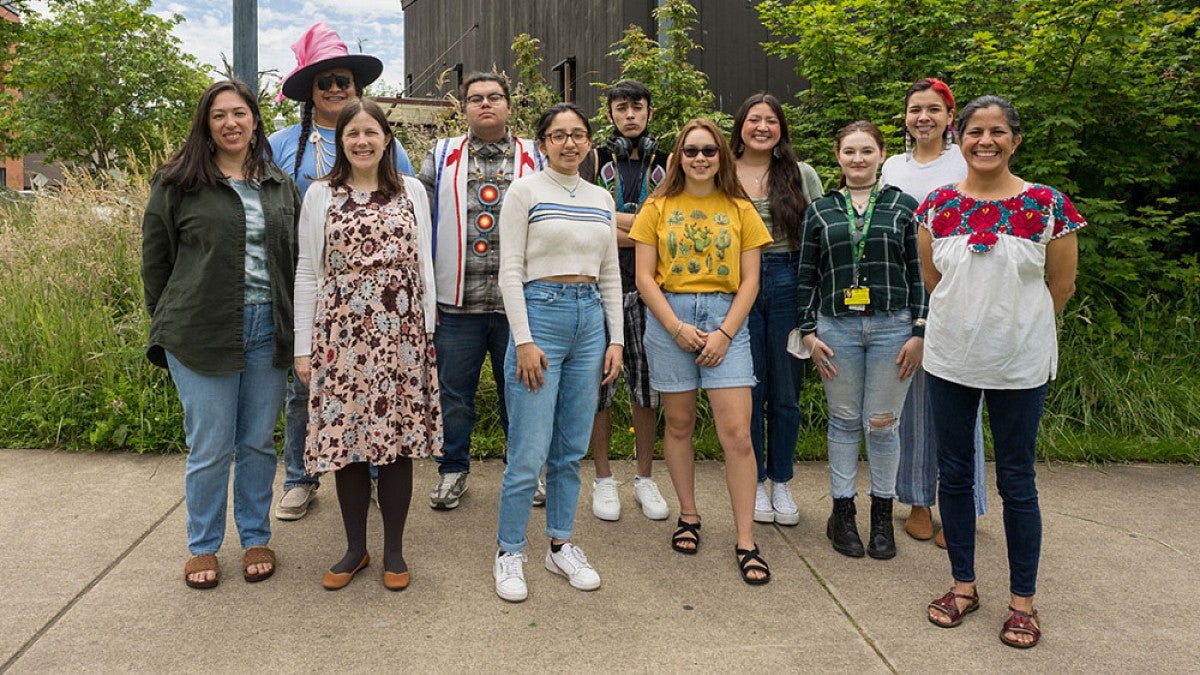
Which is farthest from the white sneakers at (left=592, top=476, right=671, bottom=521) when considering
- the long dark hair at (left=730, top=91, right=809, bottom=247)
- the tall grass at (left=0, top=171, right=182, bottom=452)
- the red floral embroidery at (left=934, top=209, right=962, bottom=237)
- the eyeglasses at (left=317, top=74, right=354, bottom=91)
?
the tall grass at (left=0, top=171, right=182, bottom=452)

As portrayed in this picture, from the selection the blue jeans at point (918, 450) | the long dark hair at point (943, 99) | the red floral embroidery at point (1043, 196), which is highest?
the long dark hair at point (943, 99)

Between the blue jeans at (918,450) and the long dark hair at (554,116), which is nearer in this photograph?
the long dark hair at (554,116)

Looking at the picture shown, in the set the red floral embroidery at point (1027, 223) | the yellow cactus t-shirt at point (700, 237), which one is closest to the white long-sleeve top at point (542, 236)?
the yellow cactus t-shirt at point (700, 237)

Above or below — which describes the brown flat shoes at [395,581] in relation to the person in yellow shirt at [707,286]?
below

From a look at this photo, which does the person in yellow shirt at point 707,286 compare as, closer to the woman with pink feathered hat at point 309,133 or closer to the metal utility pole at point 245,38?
the woman with pink feathered hat at point 309,133

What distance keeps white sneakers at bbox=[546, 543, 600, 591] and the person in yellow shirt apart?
63cm

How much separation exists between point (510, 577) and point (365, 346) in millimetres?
1059

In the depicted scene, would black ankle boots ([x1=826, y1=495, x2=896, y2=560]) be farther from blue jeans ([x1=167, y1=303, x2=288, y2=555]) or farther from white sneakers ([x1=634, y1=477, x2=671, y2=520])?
blue jeans ([x1=167, y1=303, x2=288, y2=555])

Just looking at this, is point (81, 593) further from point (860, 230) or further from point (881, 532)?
point (860, 230)

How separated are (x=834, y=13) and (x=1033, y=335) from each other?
4.08 metres

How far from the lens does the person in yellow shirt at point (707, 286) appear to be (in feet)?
11.7

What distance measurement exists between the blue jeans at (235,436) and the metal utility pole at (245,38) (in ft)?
9.18

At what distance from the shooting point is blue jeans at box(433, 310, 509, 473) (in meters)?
4.06

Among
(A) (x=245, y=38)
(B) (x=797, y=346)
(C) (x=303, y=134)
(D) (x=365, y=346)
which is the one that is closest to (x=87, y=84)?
(A) (x=245, y=38)
